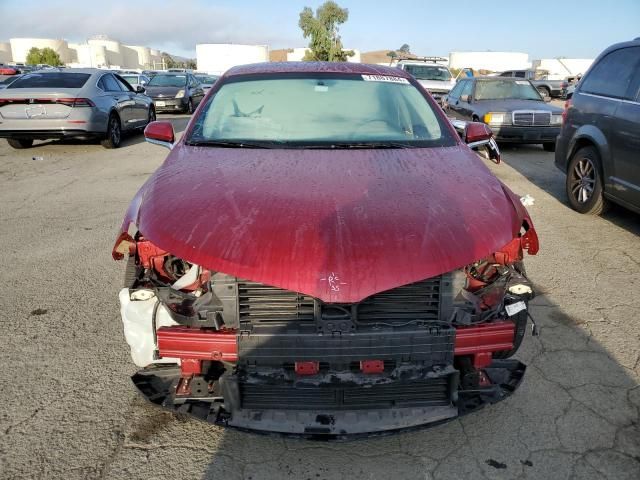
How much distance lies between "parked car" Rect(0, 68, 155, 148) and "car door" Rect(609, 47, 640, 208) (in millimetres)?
8619

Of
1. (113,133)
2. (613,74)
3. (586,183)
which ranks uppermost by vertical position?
(613,74)

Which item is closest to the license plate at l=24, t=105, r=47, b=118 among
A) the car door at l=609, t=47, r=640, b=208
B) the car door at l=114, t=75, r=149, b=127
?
the car door at l=114, t=75, r=149, b=127

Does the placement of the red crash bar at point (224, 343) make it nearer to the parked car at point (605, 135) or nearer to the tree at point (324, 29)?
the parked car at point (605, 135)

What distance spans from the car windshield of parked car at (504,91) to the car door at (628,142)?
5.55 meters

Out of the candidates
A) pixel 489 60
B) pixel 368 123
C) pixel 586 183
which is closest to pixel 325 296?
pixel 368 123

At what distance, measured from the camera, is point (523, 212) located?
8.44ft

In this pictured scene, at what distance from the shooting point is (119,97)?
10812mm

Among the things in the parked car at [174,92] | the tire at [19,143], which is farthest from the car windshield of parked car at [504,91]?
the parked car at [174,92]

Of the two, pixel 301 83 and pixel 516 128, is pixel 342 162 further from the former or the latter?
pixel 516 128

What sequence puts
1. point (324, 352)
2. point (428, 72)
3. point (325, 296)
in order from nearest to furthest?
1. point (325, 296)
2. point (324, 352)
3. point (428, 72)

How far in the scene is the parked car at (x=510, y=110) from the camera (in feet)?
32.1

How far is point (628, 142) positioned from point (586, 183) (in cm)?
100

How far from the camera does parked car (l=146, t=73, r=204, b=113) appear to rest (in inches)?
664

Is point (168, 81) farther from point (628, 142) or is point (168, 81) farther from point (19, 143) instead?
point (628, 142)
